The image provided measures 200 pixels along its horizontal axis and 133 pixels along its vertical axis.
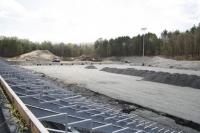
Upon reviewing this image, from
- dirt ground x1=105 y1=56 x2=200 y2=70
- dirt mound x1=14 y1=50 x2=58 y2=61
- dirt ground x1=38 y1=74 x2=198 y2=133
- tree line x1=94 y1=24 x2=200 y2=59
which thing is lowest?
dirt ground x1=38 y1=74 x2=198 y2=133

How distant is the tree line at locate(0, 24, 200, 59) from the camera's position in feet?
292

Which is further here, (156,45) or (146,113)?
(156,45)

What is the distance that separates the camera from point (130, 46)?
364 ft

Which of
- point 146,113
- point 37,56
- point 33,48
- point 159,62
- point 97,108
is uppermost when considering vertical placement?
point 33,48

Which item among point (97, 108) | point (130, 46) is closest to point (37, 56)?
point (130, 46)

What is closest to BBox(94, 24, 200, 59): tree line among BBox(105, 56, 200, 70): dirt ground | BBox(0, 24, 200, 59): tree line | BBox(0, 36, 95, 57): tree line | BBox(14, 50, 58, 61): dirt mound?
BBox(0, 24, 200, 59): tree line

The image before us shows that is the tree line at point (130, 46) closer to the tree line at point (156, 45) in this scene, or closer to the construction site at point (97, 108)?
the tree line at point (156, 45)

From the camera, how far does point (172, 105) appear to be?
60.9 ft

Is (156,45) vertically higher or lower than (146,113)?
higher

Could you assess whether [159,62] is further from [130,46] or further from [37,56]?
[37,56]

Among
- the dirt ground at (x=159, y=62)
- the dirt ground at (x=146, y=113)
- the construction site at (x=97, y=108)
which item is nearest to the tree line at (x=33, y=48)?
the dirt ground at (x=159, y=62)

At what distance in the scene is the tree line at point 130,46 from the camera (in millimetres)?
89000

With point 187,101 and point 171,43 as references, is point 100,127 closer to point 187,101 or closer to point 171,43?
point 187,101

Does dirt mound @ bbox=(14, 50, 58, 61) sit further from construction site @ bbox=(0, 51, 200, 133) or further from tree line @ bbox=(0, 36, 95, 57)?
construction site @ bbox=(0, 51, 200, 133)
